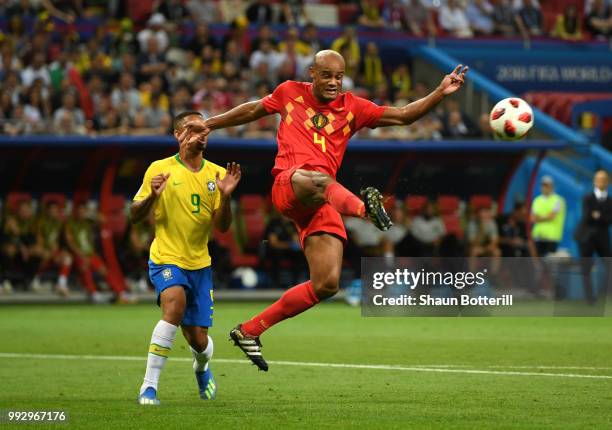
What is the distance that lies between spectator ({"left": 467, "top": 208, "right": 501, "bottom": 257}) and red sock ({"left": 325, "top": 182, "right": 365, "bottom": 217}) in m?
13.9

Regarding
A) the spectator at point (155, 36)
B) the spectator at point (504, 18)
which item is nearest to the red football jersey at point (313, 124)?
the spectator at point (155, 36)

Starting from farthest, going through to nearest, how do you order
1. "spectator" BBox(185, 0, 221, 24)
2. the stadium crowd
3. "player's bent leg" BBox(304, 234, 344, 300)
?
"spectator" BBox(185, 0, 221, 24)
the stadium crowd
"player's bent leg" BBox(304, 234, 344, 300)

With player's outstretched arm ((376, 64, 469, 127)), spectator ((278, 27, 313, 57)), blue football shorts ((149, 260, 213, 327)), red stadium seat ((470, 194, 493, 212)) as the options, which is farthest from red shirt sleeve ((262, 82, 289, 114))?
spectator ((278, 27, 313, 57))

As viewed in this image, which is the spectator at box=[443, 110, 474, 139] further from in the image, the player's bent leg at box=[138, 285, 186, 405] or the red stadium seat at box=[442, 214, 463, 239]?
the player's bent leg at box=[138, 285, 186, 405]

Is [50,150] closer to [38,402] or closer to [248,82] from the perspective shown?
[248,82]

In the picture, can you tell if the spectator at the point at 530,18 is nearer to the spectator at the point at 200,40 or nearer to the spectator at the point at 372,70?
the spectator at the point at 372,70

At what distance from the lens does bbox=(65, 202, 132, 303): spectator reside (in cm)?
2177

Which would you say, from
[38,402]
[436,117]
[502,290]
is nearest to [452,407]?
[38,402]

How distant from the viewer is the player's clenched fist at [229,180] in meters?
9.46

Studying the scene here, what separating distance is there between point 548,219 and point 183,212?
543 inches

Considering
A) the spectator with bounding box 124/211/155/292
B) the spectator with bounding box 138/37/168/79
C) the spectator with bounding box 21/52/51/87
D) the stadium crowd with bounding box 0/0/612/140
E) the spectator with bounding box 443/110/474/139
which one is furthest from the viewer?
the spectator with bounding box 138/37/168/79

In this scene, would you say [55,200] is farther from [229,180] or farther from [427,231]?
[229,180]

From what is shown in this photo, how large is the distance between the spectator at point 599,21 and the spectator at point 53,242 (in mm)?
15311

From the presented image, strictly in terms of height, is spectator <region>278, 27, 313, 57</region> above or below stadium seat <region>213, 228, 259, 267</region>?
above
